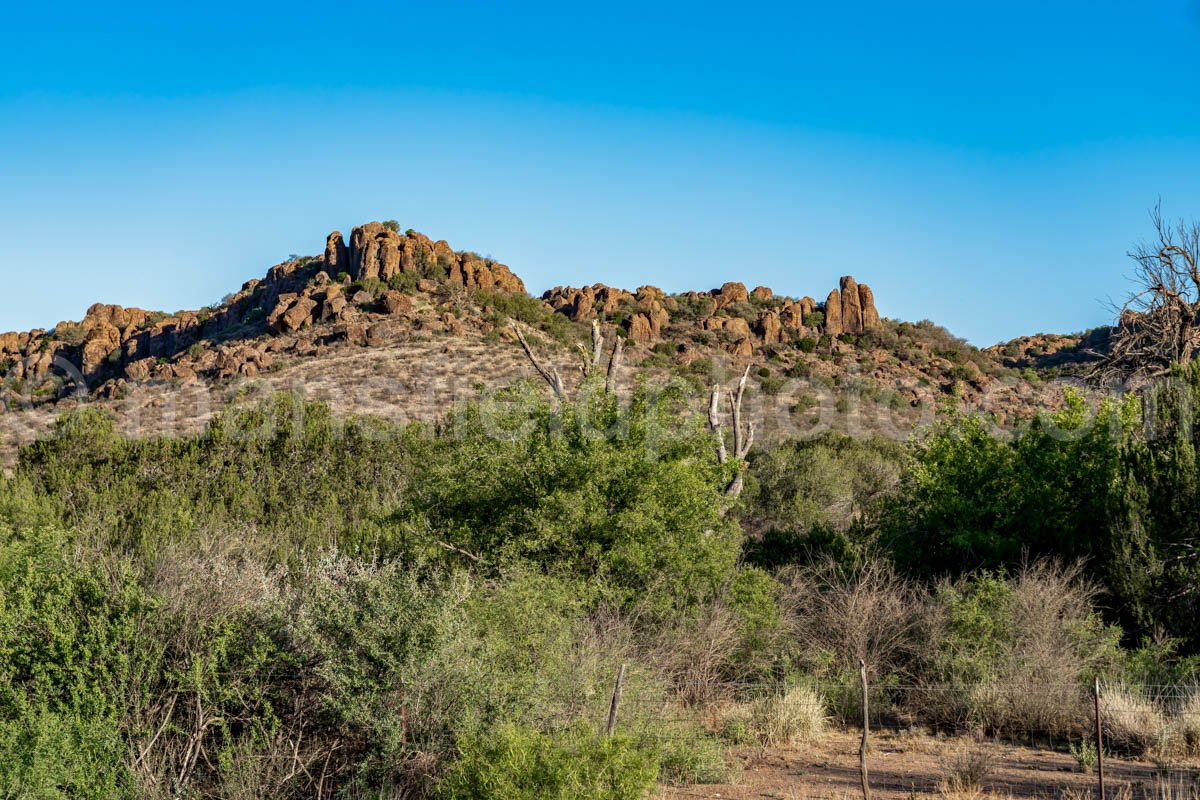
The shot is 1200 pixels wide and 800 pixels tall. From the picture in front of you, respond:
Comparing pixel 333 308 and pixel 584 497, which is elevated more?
pixel 333 308

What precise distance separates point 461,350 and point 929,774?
44544 millimetres

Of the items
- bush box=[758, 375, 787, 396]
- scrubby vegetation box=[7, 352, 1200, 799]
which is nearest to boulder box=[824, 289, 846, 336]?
bush box=[758, 375, 787, 396]

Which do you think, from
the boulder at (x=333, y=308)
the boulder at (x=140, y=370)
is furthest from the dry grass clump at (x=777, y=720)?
the boulder at (x=140, y=370)

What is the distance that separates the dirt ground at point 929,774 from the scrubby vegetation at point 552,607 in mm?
487

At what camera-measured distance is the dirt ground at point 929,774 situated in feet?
33.8

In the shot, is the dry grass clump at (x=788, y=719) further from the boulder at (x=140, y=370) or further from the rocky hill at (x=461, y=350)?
the boulder at (x=140, y=370)

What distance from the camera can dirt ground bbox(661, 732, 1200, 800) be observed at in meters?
10.3

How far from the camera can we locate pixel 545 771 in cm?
809

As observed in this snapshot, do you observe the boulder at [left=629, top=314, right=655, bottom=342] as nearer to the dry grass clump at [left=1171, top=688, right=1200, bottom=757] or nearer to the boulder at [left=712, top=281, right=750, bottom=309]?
the boulder at [left=712, top=281, right=750, bottom=309]

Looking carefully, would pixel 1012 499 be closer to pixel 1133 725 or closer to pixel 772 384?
pixel 1133 725

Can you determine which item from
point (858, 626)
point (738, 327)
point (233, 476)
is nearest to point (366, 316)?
point (738, 327)

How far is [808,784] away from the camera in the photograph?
10.9m

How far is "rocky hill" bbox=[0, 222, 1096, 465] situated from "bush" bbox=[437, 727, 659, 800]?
35458 mm

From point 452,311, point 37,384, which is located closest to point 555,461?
point 452,311
